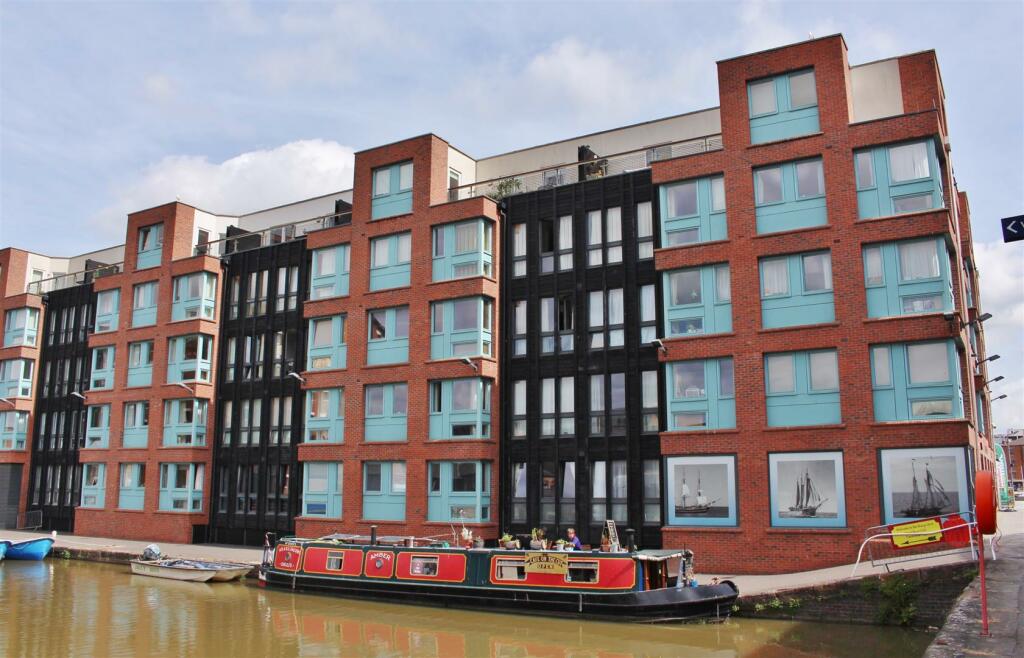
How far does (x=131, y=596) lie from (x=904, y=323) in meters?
26.3

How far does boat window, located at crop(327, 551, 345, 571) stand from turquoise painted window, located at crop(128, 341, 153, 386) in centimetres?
1955

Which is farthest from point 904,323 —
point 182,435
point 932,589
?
point 182,435

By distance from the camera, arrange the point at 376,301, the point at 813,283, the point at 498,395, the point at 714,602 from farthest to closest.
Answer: the point at 376,301 → the point at 498,395 → the point at 813,283 → the point at 714,602

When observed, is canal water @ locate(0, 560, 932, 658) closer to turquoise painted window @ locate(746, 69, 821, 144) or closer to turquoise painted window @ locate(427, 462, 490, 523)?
turquoise painted window @ locate(427, 462, 490, 523)

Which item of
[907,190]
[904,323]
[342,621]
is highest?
[907,190]

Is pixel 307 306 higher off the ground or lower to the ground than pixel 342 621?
higher

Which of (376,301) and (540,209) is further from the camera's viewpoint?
(376,301)

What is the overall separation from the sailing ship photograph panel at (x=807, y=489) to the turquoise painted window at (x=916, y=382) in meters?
2.11

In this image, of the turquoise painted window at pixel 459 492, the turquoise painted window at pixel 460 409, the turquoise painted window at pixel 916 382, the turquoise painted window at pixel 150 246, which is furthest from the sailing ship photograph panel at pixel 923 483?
the turquoise painted window at pixel 150 246

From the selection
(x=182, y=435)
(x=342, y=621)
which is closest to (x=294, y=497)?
(x=182, y=435)

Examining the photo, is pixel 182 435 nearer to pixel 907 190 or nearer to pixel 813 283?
pixel 813 283

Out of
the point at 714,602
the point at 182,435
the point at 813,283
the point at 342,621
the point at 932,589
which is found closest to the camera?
the point at 932,589

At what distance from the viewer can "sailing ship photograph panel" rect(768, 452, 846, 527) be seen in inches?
972

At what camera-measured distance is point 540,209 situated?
32938mm
